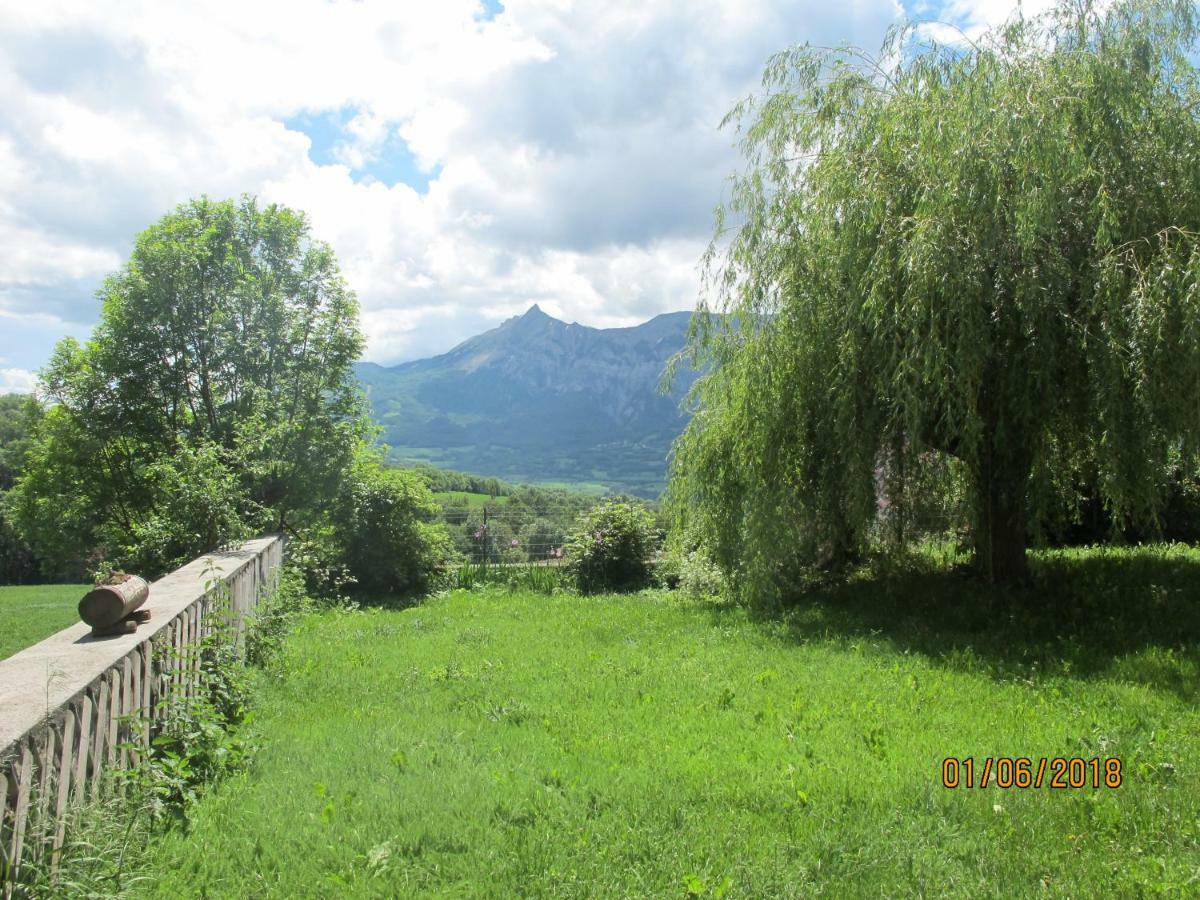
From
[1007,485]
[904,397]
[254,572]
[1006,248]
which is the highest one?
[1006,248]

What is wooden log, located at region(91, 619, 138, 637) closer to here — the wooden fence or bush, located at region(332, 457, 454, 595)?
the wooden fence

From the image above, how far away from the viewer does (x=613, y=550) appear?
1606cm

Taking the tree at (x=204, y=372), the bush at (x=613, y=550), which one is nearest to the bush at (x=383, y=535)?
the tree at (x=204, y=372)

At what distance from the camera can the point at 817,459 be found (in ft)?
30.1

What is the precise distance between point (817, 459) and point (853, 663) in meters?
2.87

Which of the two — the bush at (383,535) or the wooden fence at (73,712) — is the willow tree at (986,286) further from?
the bush at (383,535)

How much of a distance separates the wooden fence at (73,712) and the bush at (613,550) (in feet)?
36.6

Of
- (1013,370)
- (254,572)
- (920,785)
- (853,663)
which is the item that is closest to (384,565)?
(254,572)

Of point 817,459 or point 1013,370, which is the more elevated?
point 1013,370

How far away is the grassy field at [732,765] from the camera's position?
338cm

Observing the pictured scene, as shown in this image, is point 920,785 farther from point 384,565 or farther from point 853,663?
point 384,565
